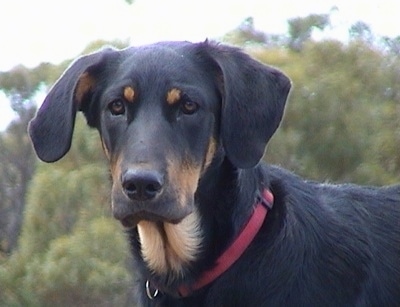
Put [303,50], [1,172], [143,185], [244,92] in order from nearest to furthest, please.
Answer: [143,185] < [244,92] < [303,50] < [1,172]

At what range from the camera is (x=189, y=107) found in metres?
5.34

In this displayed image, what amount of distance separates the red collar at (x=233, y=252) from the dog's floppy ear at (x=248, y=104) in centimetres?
28

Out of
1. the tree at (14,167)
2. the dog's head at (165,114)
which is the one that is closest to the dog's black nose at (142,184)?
the dog's head at (165,114)

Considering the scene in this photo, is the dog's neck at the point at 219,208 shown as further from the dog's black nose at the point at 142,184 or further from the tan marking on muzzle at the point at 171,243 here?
the dog's black nose at the point at 142,184

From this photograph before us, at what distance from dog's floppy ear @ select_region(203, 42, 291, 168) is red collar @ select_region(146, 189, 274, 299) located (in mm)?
282

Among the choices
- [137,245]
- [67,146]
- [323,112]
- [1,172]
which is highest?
[67,146]

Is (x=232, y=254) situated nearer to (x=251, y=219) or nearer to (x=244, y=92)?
(x=251, y=219)

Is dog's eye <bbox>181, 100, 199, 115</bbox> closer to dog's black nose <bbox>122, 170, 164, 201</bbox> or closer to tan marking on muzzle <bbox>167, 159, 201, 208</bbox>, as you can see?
tan marking on muzzle <bbox>167, 159, 201, 208</bbox>

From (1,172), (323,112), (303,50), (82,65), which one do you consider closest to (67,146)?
(82,65)

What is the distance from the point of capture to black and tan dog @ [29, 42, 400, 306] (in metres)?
5.32

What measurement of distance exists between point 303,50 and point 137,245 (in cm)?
374

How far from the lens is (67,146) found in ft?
18.2

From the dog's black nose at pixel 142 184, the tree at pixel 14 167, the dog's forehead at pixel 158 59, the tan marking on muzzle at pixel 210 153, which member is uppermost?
the dog's forehead at pixel 158 59

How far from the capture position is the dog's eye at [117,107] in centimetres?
539
